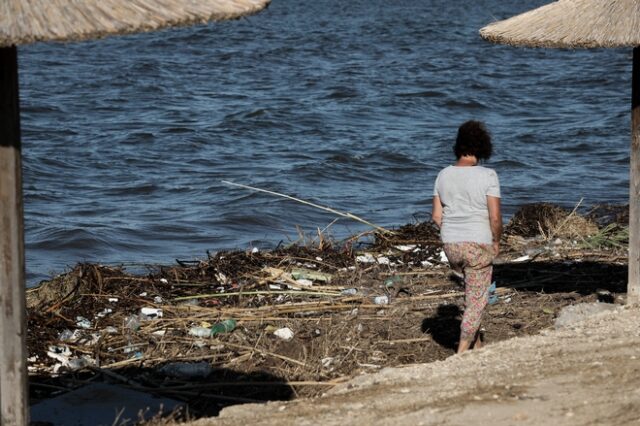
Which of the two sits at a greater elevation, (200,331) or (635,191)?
(635,191)

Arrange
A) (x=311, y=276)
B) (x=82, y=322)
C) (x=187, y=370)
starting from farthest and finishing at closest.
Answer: (x=311, y=276)
(x=82, y=322)
(x=187, y=370)

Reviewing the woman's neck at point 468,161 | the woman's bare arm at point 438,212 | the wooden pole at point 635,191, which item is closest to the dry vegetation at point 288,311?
the wooden pole at point 635,191

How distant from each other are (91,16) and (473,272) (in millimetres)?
3163

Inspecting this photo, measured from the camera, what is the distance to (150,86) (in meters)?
24.8

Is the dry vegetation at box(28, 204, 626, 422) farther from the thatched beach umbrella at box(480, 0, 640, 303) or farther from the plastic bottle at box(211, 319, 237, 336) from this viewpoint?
the thatched beach umbrella at box(480, 0, 640, 303)

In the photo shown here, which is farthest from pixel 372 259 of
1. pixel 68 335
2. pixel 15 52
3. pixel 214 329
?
pixel 15 52

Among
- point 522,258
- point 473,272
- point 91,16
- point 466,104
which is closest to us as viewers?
point 91,16

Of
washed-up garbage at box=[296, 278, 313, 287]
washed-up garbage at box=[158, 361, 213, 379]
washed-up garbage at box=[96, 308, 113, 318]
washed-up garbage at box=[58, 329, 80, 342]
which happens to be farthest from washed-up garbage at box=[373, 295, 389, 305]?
washed-up garbage at box=[58, 329, 80, 342]

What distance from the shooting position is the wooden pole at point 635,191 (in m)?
8.26

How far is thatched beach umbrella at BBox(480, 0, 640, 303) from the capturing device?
25.6ft

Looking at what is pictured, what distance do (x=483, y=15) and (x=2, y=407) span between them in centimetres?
3712

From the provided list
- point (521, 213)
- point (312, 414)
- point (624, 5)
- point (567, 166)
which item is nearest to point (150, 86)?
point (567, 166)

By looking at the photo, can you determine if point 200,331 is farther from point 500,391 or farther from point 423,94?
point 423,94

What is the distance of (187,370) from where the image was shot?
773 cm
